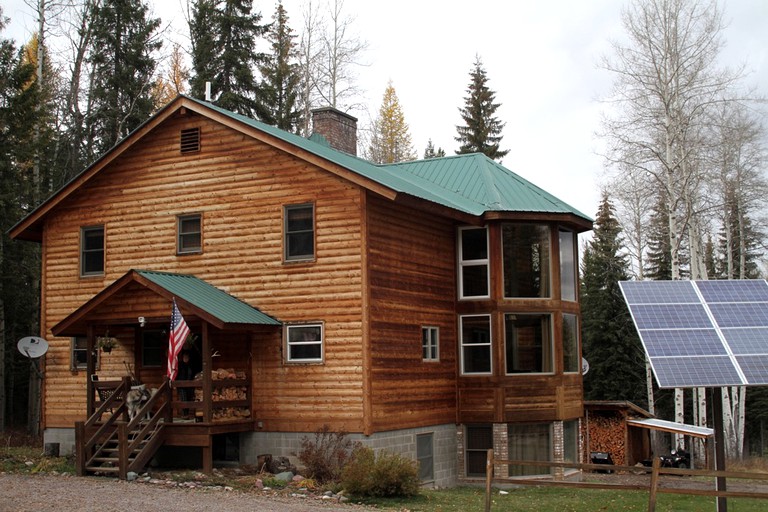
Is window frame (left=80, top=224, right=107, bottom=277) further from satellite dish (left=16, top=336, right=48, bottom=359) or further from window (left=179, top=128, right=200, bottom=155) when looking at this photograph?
window (left=179, top=128, right=200, bottom=155)

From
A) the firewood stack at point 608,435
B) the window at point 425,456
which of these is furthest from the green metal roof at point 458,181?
the firewood stack at point 608,435

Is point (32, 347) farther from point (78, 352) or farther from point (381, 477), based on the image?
point (381, 477)

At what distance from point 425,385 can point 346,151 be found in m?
8.98

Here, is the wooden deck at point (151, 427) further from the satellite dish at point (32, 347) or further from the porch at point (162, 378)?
the satellite dish at point (32, 347)

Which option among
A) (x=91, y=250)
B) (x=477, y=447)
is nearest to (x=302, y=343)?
(x=477, y=447)

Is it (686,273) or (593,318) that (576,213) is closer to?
(593,318)

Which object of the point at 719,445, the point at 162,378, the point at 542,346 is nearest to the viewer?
the point at 719,445

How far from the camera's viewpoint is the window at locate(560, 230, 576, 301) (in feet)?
78.9

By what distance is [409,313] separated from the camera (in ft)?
71.2

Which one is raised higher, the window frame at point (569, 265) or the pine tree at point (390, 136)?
the pine tree at point (390, 136)

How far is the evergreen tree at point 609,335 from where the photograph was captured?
46.0 meters

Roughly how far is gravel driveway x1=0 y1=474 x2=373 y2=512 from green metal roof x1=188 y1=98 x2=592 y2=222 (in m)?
7.43

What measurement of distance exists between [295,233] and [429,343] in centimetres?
427

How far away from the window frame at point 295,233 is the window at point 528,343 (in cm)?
540
